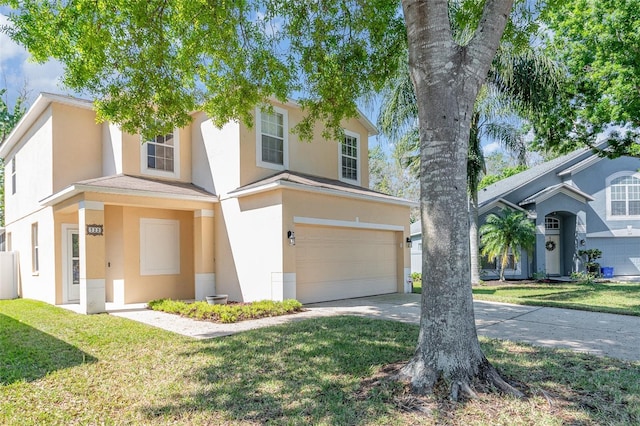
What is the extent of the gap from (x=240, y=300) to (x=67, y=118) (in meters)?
7.99

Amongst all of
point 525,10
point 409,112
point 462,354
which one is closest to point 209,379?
point 462,354

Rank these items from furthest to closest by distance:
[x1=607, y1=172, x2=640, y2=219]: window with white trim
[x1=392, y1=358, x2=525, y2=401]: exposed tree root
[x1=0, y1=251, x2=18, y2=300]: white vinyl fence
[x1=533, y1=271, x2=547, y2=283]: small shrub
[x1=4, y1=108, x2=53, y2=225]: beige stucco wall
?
[x1=607, y1=172, x2=640, y2=219]: window with white trim, [x1=533, y1=271, x2=547, y2=283]: small shrub, [x1=0, y1=251, x2=18, y2=300]: white vinyl fence, [x1=4, y1=108, x2=53, y2=225]: beige stucco wall, [x1=392, y1=358, x2=525, y2=401]: exposed tree root

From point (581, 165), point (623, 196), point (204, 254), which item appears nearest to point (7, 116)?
point (204, 254)

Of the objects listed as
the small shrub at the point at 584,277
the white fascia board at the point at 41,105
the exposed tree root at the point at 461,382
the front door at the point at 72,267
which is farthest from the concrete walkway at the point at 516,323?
the small shrub at the point at 584,277

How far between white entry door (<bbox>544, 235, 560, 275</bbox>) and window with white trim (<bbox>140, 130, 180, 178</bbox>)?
19246 mm

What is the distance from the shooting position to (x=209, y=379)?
5.06 m

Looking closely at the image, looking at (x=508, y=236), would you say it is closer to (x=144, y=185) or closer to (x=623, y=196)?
(x=623, y=196)

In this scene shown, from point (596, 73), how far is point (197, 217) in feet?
47.4

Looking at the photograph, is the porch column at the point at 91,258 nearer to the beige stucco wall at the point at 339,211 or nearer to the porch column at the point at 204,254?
the porch column at the point at 204,254

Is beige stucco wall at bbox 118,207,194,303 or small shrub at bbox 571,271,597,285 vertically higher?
beige stucco wall at bbox 118,207,194,303

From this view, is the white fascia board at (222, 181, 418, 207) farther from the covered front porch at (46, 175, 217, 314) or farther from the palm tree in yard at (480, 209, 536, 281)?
the palm tree in yard at (480, 209, 536, 281)

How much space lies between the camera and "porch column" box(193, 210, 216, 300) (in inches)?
485

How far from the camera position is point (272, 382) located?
Answer: 16.1 feet

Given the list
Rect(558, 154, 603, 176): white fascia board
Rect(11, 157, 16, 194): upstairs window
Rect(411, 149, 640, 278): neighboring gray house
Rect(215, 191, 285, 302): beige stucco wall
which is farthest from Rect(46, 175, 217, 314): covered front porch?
Rect(558, 154, 603, 176): white fascia board
